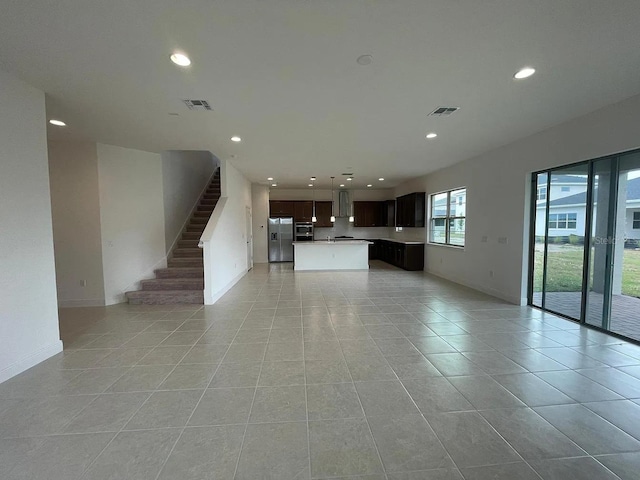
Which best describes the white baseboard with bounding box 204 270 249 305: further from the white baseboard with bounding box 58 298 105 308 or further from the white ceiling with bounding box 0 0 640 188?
the white ceiling with bounding box 0 0 640 188

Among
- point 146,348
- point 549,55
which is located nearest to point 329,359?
point 146,348

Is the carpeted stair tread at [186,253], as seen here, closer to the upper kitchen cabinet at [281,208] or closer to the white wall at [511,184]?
the upper kitchen cabinet at [281,208]

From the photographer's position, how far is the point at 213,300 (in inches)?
195

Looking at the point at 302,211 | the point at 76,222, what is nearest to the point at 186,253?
the point at 76,222

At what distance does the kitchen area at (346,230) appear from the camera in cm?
831

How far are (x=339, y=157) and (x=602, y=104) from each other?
12.8 feet

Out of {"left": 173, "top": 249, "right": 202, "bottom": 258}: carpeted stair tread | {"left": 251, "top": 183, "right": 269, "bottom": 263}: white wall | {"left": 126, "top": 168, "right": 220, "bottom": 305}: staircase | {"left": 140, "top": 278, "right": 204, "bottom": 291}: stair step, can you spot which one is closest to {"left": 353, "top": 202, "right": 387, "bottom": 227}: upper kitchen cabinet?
{"left": 251, "top": 183, "right": 269, "bottom": 263}: white wall

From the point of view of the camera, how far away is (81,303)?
15.6ft

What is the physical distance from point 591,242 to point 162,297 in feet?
22.0

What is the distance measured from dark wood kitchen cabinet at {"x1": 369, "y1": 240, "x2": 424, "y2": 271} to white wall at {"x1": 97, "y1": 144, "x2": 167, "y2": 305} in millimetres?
6475

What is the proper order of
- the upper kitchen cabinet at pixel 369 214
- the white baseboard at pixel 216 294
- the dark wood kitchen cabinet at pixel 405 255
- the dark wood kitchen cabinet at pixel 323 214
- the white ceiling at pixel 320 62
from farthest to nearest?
1. the upper kitchen cabinet at pixel 369 214
2. the dark wood kitchen cabinet at pixel 323 214
3. the dark wood kitchen cabinet at pixel 405 255
4. the white baseboard at pixel 216 294
5. the white ceiling at pixel 320 62

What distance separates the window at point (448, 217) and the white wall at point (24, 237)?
7142mm

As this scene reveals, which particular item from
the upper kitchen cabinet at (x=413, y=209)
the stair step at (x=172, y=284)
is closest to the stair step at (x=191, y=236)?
the stair step at (x=172, y=284)

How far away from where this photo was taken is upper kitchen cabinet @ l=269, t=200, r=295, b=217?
10.1 metres
